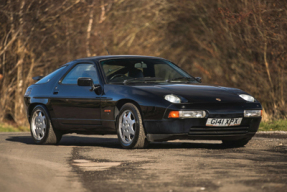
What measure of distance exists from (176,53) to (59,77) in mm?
20722

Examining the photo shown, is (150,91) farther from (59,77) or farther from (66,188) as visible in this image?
(66,188)

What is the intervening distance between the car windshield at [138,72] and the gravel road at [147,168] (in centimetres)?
109

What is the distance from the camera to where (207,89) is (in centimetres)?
934

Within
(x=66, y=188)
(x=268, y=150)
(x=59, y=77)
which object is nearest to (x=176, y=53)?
(x=59, y=77)

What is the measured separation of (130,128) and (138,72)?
137cm

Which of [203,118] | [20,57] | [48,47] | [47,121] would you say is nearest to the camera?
[203,118]

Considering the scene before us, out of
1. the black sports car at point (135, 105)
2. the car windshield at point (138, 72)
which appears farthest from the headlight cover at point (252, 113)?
the car windshield at point (138, 72)

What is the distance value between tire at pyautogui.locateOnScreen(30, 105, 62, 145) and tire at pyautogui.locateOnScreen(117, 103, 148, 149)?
1802mm

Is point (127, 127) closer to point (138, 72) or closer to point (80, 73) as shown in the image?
point (138, 72)

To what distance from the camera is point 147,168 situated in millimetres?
7043

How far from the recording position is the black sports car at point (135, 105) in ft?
28.8

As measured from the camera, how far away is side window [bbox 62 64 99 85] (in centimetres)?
1022

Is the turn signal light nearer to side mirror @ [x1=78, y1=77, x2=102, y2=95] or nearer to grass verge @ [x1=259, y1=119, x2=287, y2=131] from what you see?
side mirror @ [x1=78, y1=77, x2=102, y2=95]

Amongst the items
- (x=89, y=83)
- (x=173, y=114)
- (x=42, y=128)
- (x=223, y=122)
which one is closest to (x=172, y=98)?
(x=173, y=114)
